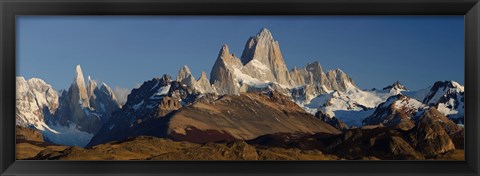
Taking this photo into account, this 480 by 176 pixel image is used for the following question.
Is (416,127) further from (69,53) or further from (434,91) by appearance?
(69,53)

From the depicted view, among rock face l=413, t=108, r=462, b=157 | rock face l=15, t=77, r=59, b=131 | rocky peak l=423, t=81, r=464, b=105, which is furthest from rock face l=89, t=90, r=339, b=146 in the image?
rocky peak l=423, t=81, r=464, b=105

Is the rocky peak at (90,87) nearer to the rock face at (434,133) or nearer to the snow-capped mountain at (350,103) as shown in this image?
the snow-capped mountain at (350,103)

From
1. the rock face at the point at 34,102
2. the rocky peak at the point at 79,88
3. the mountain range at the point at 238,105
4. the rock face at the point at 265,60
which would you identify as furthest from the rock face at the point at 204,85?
the rock face at the point at 34,102

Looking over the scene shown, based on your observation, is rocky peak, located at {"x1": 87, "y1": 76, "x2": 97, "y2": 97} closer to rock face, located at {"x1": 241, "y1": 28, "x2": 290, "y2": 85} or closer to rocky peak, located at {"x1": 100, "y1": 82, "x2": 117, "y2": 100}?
rocky peak, located at {"x1": 100, "y1": 82, "x2": 117, "y2": 100}

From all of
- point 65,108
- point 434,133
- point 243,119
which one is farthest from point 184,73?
point 434,133
